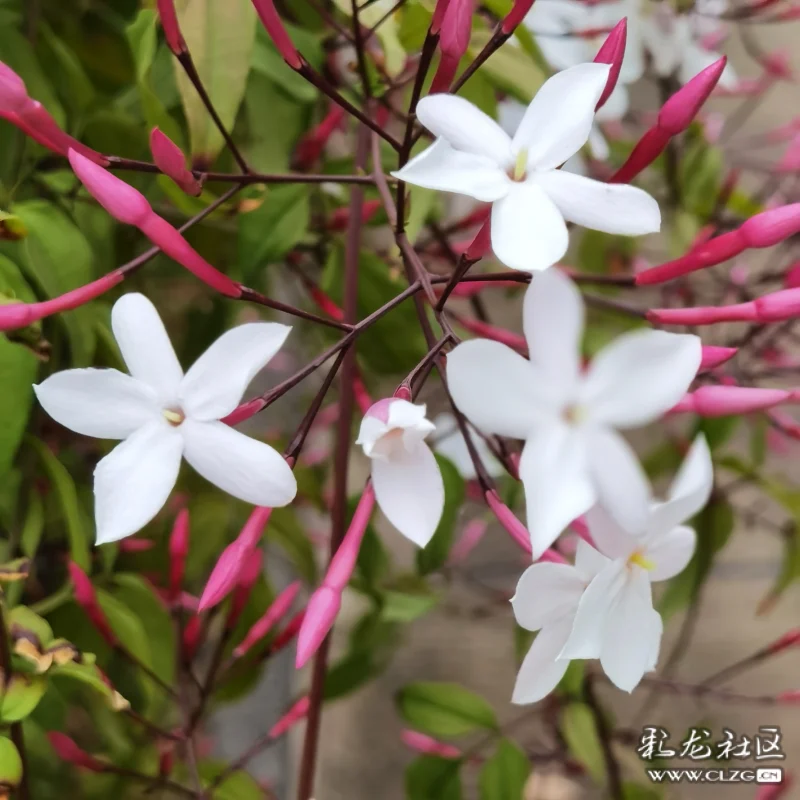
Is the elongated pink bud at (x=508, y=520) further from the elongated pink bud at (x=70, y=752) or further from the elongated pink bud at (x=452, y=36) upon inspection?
the elongated pink bud at (x=70, y=752)

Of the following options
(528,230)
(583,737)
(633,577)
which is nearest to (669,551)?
(633,577)

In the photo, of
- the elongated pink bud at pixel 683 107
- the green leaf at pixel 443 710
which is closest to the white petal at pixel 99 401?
the elongated pink bud at pixel 683 107

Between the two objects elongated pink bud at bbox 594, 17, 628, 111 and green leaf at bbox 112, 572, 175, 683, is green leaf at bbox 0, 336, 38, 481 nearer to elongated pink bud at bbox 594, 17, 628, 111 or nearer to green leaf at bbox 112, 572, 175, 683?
green leaf at bbox 112, 572, 175, 683

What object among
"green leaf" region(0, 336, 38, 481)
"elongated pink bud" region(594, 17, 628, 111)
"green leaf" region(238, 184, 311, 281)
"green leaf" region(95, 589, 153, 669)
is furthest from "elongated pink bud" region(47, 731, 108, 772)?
"elongated pink bud" region(594, 17, 628, 111)

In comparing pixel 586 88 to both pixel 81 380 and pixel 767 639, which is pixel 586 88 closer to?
pixel 81 380

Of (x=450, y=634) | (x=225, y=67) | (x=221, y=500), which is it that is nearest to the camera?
(x=225, y=67)

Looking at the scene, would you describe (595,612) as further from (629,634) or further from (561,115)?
(561,115)

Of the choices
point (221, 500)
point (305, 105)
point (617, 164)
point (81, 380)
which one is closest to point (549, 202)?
point (81, 380)
